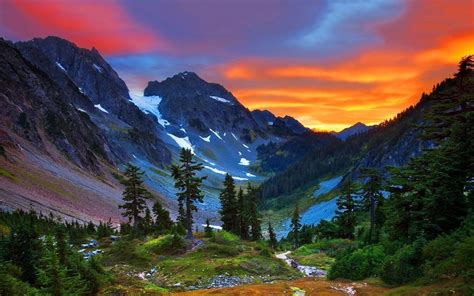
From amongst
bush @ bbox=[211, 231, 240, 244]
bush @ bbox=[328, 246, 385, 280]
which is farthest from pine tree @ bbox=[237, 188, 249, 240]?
bush @ bbox=[328, 246, 385, 280]

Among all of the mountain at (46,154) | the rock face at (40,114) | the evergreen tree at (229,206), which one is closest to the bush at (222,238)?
the evergreen tree at (229,206)

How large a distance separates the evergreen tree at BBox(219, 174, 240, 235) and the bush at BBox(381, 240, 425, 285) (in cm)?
4614

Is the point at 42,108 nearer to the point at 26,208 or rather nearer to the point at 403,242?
the point at 26,208

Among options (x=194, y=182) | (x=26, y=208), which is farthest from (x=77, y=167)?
(x=194, y=182)

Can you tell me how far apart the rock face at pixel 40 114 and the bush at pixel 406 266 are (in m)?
134

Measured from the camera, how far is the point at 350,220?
69375 millimetres

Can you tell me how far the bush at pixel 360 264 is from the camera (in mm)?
29125

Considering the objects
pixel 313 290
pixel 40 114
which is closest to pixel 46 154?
pixel 40 114

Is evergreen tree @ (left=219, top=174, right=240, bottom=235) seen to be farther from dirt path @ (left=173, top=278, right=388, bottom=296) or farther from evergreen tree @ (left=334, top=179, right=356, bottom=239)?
dirt path @ (left=173, top=278, right=388, bottom=296)

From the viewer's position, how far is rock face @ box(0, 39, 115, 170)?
452 ft

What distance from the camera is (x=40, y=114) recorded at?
158125 millimetres

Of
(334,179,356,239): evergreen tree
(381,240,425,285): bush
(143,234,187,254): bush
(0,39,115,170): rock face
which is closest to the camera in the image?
(381,240,425,285): bush

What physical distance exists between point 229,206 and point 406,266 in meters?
50.7

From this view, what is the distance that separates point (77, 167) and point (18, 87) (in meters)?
44.5
